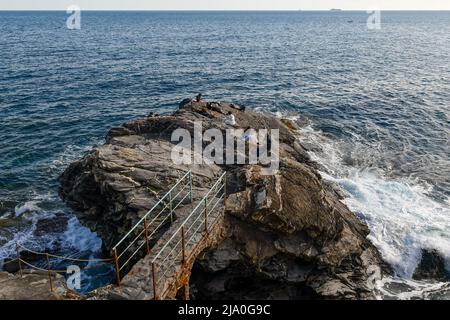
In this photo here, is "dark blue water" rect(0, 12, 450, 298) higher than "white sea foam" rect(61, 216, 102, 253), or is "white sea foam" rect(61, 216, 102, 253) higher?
"dark blue water" rect(0, 12, 450, 298)

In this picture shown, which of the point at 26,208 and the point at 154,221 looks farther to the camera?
the point at 26,208

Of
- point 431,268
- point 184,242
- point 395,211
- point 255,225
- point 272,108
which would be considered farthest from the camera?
point 272,108

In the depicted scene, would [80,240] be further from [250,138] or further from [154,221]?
[250,138]

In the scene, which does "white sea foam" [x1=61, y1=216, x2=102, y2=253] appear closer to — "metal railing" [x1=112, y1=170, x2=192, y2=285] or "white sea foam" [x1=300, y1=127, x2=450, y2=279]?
"metal railing" [x1=112, y1=170, x2=192, y2=285]

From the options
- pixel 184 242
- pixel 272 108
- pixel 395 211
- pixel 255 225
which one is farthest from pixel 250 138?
pixel 272 108

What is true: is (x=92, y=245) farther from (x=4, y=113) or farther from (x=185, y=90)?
(x=185, y=90)

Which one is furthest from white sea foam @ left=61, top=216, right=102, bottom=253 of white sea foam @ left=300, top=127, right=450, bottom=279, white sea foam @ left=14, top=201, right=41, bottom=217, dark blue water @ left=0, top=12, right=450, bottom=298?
Answer: white sea foam @ left=300, top=127, right=450, bottom=279

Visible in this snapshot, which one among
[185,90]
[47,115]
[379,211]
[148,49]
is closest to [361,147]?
[379,211]
